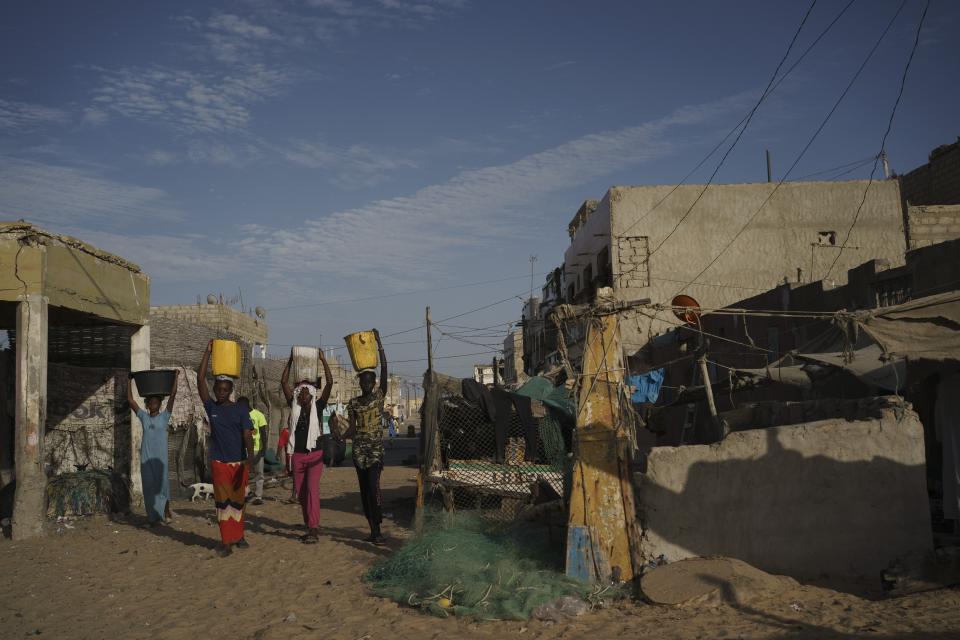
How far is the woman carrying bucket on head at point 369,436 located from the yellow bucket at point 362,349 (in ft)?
0.12

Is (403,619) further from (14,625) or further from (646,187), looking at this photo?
(646,187)

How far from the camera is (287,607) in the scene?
6496 millimetres

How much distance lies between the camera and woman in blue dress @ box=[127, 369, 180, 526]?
10938 mm

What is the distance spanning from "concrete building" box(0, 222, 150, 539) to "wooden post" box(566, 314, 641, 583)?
7.45 m

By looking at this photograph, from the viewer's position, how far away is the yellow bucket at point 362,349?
909cm

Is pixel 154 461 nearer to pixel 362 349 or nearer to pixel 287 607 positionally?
pixel 362 349

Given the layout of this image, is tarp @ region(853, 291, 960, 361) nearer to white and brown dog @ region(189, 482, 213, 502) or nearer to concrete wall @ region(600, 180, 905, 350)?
white and brown dog @ region(189, 482, 213, 502)

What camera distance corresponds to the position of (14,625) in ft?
19.6

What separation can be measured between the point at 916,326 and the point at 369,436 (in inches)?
236

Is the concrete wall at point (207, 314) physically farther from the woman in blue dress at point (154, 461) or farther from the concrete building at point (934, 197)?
the concrete building at point (934, 197)

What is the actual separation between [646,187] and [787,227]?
5.13 meters

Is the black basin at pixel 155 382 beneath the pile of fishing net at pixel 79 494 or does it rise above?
above

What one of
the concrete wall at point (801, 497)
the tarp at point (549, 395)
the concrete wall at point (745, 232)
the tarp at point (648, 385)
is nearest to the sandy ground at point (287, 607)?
the concrete wall at point (801, 497)

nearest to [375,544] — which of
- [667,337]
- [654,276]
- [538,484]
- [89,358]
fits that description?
[538,484]
